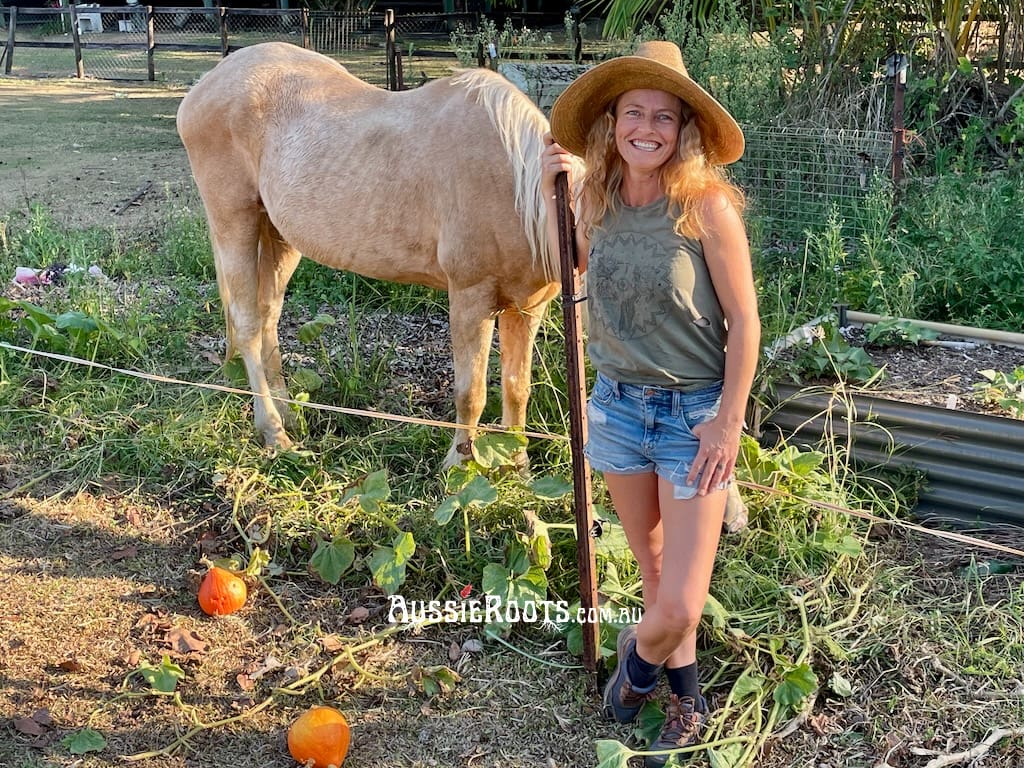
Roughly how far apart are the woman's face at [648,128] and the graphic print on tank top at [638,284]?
0.59 feet

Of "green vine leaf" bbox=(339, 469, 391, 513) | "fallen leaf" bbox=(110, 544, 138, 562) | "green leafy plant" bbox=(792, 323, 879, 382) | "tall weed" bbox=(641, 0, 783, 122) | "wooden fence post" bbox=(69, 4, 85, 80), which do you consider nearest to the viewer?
"green vine leaf" bbox=(339, 469, 391, 513)

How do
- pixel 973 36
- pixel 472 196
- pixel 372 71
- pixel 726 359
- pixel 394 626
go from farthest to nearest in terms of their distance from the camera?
1. pixel 372 71
2. pixel 973 36
3. pixel 472 196
4. pixel 394 626
5. pixel 726 359

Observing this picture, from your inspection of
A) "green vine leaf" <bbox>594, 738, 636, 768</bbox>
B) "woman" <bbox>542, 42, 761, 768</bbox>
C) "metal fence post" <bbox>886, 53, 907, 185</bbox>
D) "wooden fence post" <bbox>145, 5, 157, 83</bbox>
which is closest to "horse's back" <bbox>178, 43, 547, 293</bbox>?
"woman" <bbox>542, 42, 761, 768</bbox>

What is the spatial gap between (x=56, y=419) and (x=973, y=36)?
6982mm

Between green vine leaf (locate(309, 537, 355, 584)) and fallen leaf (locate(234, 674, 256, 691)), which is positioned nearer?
fallen leaf (locate(234, 674, 256, 691))

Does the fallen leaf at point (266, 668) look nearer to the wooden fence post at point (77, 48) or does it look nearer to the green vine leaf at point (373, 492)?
the green vine leaf at point (373, 492)

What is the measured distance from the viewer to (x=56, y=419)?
419 cm

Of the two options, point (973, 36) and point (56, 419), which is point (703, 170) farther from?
point (973, 36)

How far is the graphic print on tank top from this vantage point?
7.08 feet

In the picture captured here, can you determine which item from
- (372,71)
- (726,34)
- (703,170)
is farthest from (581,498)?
(372,71)

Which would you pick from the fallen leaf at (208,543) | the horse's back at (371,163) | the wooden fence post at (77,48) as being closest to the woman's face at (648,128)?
the horse's back at (371,163)

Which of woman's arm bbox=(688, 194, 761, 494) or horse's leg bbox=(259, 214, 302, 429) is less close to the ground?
woman's arm bbox=(688, 194, 761, 494)

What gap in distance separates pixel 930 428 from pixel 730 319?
5.78ft

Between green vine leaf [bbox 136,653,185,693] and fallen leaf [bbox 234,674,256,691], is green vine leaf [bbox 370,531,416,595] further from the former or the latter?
green vine leaf [bbox 136,653,185,693]
